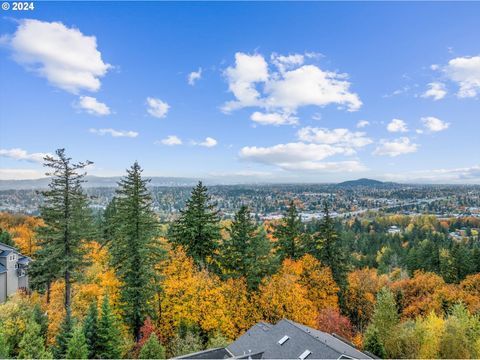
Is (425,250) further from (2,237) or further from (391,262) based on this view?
(2,237)

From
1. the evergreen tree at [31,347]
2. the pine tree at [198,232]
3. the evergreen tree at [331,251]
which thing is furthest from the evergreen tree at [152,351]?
the evergreen tree at [331,251]

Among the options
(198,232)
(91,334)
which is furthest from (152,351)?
(198,232)

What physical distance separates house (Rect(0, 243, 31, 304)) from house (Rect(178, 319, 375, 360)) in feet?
97.0

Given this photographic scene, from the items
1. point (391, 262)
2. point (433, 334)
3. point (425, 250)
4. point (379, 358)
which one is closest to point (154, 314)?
point (379, 358)

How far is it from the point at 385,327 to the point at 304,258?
31.2 ft

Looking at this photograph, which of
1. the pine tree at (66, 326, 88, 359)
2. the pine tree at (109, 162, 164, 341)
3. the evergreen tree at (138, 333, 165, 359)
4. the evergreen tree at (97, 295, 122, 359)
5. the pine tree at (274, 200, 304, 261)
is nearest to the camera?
the pine tree at (66, 326, 88, 359)

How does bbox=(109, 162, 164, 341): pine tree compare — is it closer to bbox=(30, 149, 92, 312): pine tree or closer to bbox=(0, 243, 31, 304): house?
bbox=(30, 149, 92, 312): pine tree

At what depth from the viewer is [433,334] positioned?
27.9 meters

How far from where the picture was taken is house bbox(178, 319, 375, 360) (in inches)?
813

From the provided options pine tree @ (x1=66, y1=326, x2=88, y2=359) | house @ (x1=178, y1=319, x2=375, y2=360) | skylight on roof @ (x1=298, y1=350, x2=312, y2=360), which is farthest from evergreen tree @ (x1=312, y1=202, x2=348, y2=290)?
pine tree @ (x1=66, y1=326, x2=88, y2=359)

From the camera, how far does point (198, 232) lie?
3125 centimetres

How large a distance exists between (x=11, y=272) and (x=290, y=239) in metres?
33.2

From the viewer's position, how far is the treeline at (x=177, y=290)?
2328 centimetres

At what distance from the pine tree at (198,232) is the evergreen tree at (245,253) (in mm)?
1528
